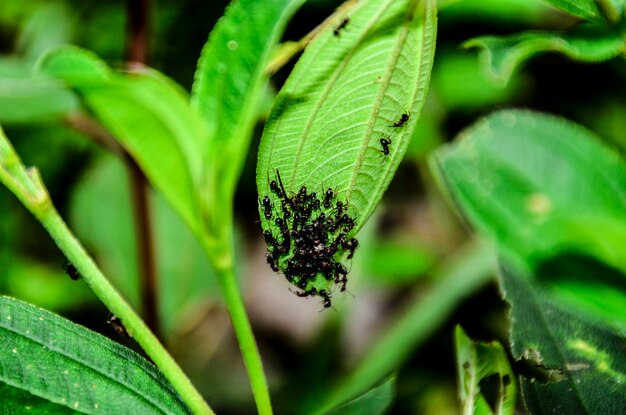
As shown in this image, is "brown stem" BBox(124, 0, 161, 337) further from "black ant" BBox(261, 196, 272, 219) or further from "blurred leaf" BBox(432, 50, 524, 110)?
"blurred leaf" BBox(432, 50, 524, 110)

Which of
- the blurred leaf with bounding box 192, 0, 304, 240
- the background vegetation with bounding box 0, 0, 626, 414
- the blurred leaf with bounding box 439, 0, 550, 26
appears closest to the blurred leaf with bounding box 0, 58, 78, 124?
the background vegetation with bounding box 0, 0, 626, 414

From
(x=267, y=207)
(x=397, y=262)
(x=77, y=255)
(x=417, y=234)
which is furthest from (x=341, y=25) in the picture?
(x=417, y=234)

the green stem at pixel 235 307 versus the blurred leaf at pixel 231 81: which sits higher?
the blurred leaf at pixel 231 81

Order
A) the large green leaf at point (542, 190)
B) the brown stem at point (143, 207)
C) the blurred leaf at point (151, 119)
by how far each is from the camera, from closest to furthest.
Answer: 1. the blurred leaf at point (151, 119)
2. the large green leaf at point (542, 190)
3. the brown stem at point (143, 207)

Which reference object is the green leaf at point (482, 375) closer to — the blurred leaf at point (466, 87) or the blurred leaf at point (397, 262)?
the blurred leaf at point (397, 262)

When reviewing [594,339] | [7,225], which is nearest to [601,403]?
[594,339]

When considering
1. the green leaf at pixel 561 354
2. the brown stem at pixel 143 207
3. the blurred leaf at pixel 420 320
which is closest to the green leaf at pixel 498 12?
the blurred leaf at pixel 420 320
